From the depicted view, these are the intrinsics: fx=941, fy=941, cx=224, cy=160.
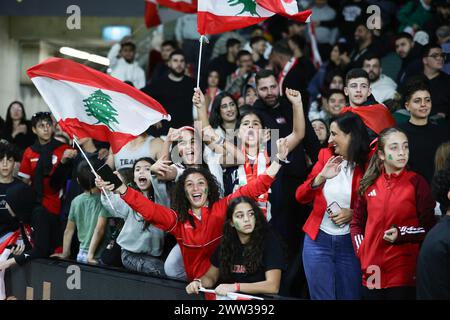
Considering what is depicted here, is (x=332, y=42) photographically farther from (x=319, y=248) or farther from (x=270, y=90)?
(x=319, y=248)

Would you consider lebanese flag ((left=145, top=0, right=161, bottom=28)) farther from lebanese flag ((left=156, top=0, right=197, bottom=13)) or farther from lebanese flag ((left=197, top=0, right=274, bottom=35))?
lebanese flag ((left=197, top=0, right=274, bottom=35))

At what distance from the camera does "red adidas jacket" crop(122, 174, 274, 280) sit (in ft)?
24.2

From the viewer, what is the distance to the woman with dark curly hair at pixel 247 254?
6.84m

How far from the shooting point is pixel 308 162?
8.75m

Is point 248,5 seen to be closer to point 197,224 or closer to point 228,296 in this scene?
point 197,224

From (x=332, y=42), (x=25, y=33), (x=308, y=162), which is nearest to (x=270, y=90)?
(x=308, y=162)

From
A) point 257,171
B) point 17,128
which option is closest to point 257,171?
point 257,171

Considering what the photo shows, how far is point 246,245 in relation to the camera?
6.97 meters

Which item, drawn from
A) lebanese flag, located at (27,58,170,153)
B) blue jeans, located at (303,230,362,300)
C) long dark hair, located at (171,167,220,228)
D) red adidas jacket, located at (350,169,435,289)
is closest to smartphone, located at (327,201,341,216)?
blue jeans, located at (303,230,362,300)

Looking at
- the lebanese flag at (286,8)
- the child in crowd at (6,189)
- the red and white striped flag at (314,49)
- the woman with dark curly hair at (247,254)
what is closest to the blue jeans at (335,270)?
the woman with dark curly hair at (247,254)

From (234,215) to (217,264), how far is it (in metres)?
0.42

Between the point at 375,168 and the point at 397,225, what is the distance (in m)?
0.48

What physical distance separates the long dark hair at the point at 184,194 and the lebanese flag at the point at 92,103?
0.85 m

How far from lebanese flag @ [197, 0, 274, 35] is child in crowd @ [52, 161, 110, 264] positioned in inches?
68.1
